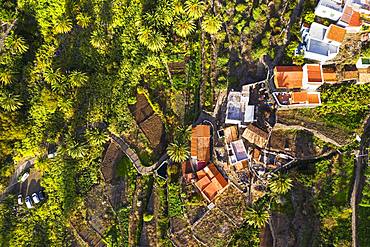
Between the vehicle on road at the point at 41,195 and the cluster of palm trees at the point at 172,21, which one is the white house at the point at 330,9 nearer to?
the cluster of palm trees at the point at 172,21

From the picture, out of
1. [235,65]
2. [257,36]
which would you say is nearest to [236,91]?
[235,65]

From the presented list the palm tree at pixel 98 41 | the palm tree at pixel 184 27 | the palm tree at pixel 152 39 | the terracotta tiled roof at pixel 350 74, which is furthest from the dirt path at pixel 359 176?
the palm tree at pixel 98 41

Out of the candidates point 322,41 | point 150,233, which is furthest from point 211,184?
point 322,41

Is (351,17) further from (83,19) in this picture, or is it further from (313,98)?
(83,19)

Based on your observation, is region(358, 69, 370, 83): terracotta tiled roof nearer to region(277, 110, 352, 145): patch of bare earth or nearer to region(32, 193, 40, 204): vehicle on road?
region(277, 110, 352, 145): patch of bare earth

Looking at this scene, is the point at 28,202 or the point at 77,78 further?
the point at 28,202

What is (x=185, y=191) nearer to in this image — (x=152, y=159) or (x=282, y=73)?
(x=152, y=159)

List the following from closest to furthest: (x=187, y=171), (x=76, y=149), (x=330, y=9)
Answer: (x=330, y=9)
(x=187, y=171)
(x=76, y=149)
